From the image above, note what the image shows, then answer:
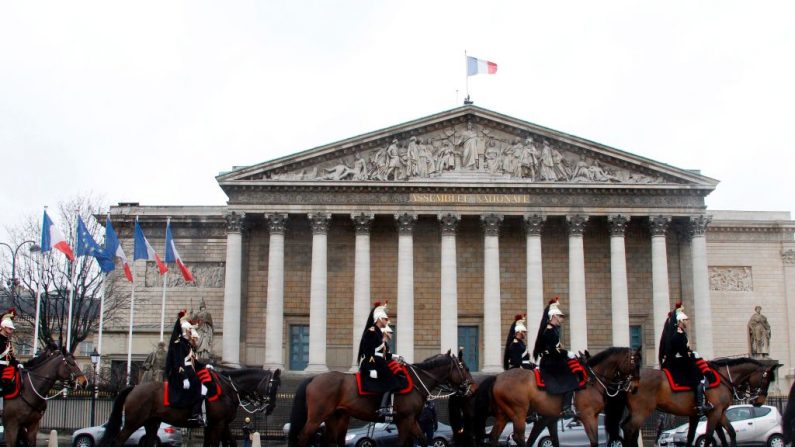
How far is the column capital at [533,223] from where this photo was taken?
152 ft

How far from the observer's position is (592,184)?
46562mm

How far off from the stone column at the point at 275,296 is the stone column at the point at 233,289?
1517 millimetres

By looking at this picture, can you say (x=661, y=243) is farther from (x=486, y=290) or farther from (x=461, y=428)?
(x=461, y=428)

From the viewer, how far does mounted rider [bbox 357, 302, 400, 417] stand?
59.7 ft

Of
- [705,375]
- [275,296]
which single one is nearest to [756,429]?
[705,375]

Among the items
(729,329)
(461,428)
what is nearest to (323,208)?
(729,329)

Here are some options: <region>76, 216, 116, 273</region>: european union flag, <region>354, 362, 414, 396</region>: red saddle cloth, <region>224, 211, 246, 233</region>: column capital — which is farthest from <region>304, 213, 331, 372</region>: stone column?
<region>354, 362, 414, 396</region>: red saddle cloth

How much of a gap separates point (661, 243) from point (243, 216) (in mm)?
21885

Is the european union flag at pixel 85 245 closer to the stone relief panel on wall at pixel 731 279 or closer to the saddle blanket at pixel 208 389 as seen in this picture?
the saddle blanket at pixel 208 389

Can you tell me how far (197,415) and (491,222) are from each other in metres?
29.4

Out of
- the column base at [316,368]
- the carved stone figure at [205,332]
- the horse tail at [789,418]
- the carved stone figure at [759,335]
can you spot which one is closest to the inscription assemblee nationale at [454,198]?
the column base at [316,368]

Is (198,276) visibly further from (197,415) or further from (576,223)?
(197,415)

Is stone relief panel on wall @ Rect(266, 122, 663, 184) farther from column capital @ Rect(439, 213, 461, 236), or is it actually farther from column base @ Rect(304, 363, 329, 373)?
column base @ Rect(304, 363, 329, 373)

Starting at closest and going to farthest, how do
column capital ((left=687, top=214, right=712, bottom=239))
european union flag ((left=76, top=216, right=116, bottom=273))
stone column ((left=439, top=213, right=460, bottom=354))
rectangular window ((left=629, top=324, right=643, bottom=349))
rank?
european union flag ((left=76, top=216, right=116, bottom=273)) → stone column ((left=439, top=213, right=460, bottom=354)) → column capital ((left=687, top=214, right=712, bottom=239)) → rectangular window ((left=629, top=324, right=643, bottom=349))
